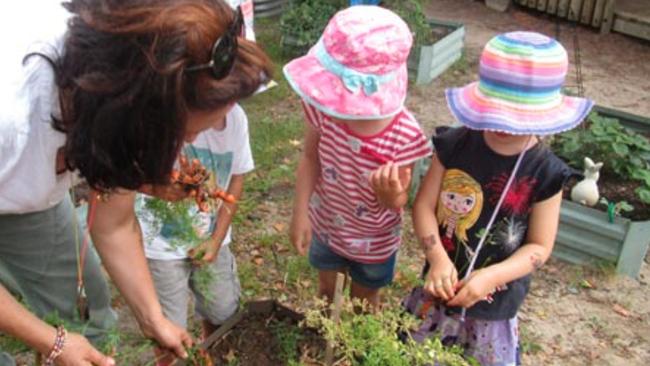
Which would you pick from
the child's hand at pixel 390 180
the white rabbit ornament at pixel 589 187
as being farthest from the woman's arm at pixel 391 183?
the white rabbit ornament at pixel 589 187

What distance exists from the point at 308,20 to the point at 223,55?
4.58 m

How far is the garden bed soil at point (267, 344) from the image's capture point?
1926 mm

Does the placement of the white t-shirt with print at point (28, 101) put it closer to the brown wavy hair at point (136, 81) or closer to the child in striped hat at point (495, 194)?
the brown wavy hair at point (136, 81)

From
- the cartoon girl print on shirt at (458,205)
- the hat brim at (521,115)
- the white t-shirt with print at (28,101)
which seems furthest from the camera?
the cartoon girl print on shirt at (458,205)

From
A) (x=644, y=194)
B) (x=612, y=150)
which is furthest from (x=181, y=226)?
(x=612, y=150)

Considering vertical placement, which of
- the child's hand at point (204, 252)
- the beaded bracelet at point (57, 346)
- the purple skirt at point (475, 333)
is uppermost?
the beaded bracelet at point (57, 346)

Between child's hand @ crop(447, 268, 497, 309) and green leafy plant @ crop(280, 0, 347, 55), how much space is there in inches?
162

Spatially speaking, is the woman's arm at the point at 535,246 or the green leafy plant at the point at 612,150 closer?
the woman's arm at the point at 535,246

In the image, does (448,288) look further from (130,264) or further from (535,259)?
(130,264)

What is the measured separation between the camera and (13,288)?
2516 mm

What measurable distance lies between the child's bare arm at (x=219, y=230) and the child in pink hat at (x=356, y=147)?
0.74ft

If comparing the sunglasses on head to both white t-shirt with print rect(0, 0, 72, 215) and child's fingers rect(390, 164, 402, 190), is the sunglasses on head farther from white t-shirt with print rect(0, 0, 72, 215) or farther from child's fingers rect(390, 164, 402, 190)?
child's fingers rect(390, 164, 402, 190)

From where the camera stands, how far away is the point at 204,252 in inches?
79.1

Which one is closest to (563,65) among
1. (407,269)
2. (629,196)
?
(407,269)
